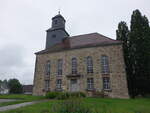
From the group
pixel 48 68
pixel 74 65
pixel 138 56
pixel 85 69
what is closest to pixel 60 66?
pixel 48 68

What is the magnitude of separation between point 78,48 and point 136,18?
12598 millimetres

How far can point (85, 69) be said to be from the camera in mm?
19109

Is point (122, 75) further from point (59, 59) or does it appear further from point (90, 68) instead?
point (59, 59)

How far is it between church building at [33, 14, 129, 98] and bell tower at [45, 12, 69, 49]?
2.24 m

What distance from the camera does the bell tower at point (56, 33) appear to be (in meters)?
25.2

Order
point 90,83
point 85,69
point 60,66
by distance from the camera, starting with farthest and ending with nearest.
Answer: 1. point 60,66
2. point 85,69
3. point 90,83

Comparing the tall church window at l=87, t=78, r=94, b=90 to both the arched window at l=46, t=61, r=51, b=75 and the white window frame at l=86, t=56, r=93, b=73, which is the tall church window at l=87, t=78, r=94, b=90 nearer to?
the white window frame at l=86, t=56, r=93, b=73

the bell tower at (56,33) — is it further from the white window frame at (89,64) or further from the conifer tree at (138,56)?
the conifer tree at (138,56)

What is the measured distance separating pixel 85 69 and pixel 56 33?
10790 mm

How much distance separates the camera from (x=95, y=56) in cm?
1923

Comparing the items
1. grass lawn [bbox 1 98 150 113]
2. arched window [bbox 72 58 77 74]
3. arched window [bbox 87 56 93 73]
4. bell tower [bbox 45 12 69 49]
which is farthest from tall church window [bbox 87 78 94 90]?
bell tower [bbox 45 12 69 49]

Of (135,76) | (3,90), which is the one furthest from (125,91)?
(3,90)

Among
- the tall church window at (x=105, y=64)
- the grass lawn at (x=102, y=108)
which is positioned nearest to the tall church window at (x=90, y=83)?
the tall church window at (x=105, y=64)

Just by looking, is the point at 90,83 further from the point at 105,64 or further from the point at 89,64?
the point at 105,64
